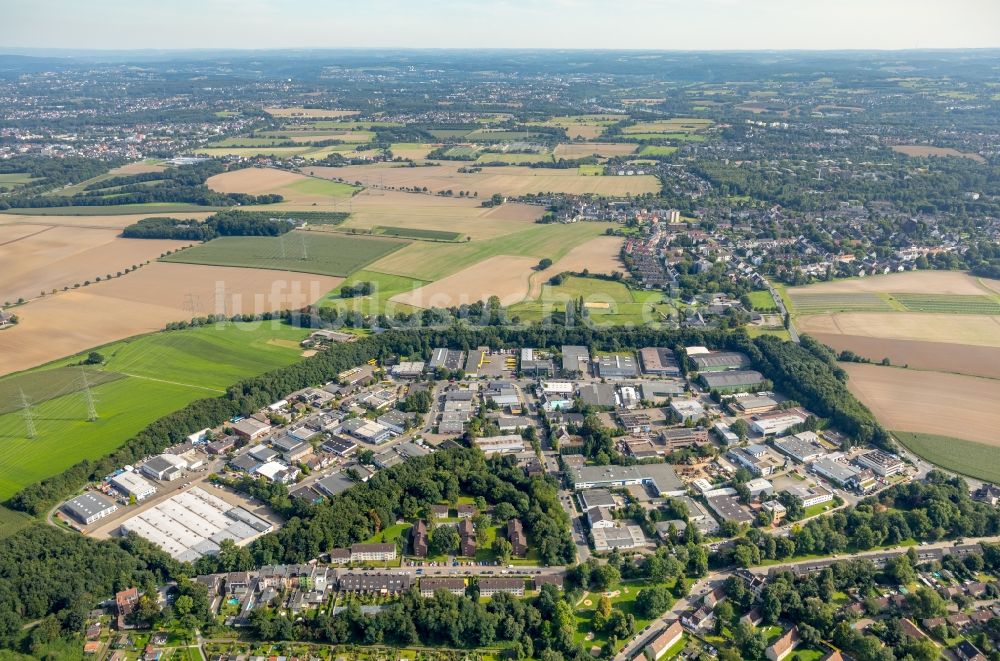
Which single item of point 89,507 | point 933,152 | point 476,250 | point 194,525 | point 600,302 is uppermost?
Result: point 933,152

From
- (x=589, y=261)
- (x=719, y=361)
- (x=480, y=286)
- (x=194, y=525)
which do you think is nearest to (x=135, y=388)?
(x=194, y=525)

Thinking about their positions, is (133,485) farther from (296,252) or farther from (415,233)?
(415,233)

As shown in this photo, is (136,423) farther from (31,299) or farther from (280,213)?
(280,213)

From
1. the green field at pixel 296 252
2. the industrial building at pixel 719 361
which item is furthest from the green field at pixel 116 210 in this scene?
the industrial building at pixel 719 361

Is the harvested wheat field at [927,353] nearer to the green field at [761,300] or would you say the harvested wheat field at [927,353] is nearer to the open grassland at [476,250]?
the green field at [761,300]

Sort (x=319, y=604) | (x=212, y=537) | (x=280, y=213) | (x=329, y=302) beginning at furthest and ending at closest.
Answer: (x=280, y=213) < (x=329, y=302) < (x=212, y=537) < (x=319, y=604)

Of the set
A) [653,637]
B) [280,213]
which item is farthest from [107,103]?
[653,637]

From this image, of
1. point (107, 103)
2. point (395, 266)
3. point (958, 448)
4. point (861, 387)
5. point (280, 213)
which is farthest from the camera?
point (107, 103)
